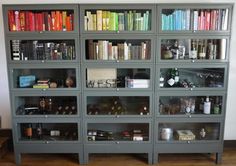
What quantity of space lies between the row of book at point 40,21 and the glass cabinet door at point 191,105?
1.43 m

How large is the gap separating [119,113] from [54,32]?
3.99 ft

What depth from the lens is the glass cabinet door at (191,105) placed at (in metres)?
3.37

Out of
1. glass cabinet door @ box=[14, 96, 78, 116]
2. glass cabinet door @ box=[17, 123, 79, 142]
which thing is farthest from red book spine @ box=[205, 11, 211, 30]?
glass cabinet door @ box=[17, 123, 79, 142]

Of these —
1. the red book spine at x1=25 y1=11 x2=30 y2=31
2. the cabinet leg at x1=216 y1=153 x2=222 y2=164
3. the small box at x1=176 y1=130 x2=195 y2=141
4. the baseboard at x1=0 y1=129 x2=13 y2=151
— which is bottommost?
the cabinet leg at x1=216 y1=153 x2=222 y2=164

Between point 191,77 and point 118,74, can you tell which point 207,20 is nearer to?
point 191,77

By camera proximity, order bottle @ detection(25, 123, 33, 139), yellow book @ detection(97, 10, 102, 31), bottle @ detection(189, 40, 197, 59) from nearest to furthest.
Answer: yellow book @ detection(97, 10, 102, 31) → bottle @ detection(189, 40, 197, 59) → bottle @ detection(25, 123, 33, 139)

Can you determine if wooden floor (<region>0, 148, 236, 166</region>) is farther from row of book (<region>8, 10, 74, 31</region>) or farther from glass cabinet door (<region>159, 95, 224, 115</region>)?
row of book (<region>8, 10, 74, 31</region>)

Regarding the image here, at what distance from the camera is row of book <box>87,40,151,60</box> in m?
3.25

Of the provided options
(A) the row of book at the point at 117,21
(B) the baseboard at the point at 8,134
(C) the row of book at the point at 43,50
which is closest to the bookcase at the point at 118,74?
(A) the row of book at the point at 117,21

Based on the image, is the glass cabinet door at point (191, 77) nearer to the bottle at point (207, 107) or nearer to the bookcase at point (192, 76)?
the bookcase at point (192, 76)

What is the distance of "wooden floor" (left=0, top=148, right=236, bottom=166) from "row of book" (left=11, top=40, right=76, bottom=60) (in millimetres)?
Answer: 1282

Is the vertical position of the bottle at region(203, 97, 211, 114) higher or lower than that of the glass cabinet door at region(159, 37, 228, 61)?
lower

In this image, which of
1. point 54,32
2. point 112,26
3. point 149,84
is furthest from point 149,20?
point 54,32

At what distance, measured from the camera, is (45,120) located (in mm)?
3346
